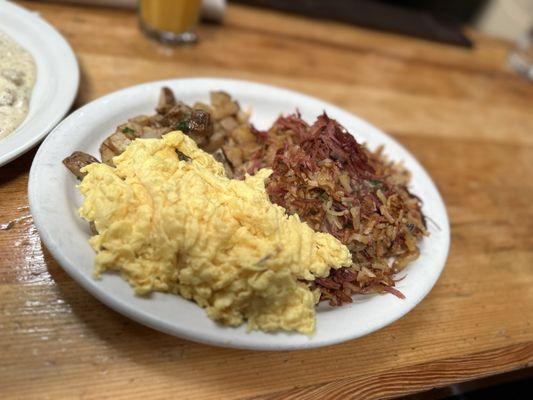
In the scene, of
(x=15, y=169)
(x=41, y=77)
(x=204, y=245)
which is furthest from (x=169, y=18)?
→ (x=204, y=245)

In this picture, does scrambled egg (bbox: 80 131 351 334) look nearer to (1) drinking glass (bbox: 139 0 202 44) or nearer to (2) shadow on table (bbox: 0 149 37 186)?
(2) shadow on table (bbox: 0 149 37 186)

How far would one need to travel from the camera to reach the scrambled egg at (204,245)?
4.48 feet

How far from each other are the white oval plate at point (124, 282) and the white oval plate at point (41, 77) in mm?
96

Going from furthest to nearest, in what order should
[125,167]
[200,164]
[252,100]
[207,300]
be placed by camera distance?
[252,100] < [200,164] < [125,167] < [207,300]

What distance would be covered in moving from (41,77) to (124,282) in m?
1.14

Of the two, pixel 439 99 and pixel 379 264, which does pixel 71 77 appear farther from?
pixel 439 99

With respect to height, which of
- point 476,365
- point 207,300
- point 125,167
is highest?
point 125,167

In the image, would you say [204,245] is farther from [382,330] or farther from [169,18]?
[169,18]

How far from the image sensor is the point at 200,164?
1.67m

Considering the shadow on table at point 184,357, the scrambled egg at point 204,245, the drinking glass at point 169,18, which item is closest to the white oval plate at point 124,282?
the scrambled egg at point 204,245

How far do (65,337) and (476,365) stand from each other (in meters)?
1.41

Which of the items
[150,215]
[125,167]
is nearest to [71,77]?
[125,167]

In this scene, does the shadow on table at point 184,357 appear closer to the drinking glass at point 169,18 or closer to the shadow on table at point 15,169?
the shadow on table at point 15,169

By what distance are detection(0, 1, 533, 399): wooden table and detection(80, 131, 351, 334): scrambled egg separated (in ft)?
0.76
